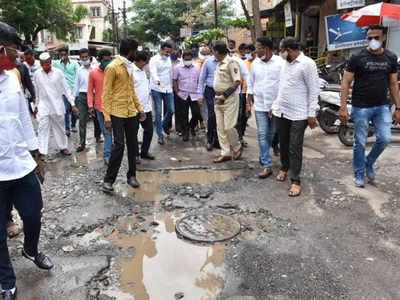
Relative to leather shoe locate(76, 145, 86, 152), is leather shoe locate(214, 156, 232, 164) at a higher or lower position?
lower

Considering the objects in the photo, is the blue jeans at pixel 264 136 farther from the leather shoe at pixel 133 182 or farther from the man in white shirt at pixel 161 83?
the man in white shirt at pixel 161 83

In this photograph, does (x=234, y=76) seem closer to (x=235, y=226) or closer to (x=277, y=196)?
(x=277, y=196)

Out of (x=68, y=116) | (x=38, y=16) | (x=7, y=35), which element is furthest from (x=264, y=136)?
(x=38, y=16)

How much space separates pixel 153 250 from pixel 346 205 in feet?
7.06

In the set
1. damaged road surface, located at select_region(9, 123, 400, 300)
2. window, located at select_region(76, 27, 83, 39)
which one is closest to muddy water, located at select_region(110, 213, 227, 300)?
damaged road surface, located at select_region(9, 123, 400, 300)

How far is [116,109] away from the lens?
14.6ft

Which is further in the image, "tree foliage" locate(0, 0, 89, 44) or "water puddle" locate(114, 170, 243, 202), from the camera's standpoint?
"tree foliage" locate(0, 0, 89, 44)

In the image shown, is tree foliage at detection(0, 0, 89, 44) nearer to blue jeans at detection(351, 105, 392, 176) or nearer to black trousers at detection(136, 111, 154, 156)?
black trousers at detection(136, 111, 154, 156)

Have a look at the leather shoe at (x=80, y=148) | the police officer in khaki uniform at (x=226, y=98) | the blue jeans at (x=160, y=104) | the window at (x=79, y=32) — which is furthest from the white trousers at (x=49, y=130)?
the window at (x=79, y=32)

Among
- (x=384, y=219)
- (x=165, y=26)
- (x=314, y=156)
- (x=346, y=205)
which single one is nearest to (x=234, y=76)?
(x=314, y=156)

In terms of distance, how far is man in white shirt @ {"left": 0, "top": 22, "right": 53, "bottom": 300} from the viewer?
92.9 inches

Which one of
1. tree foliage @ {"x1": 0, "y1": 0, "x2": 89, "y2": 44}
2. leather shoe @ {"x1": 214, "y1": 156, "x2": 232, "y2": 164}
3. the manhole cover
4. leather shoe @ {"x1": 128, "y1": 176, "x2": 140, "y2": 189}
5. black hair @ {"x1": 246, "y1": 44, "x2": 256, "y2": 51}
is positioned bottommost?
the manhole cover

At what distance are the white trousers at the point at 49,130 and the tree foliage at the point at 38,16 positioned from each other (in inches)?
948

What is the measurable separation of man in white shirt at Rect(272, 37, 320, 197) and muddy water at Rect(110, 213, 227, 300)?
1618mm
